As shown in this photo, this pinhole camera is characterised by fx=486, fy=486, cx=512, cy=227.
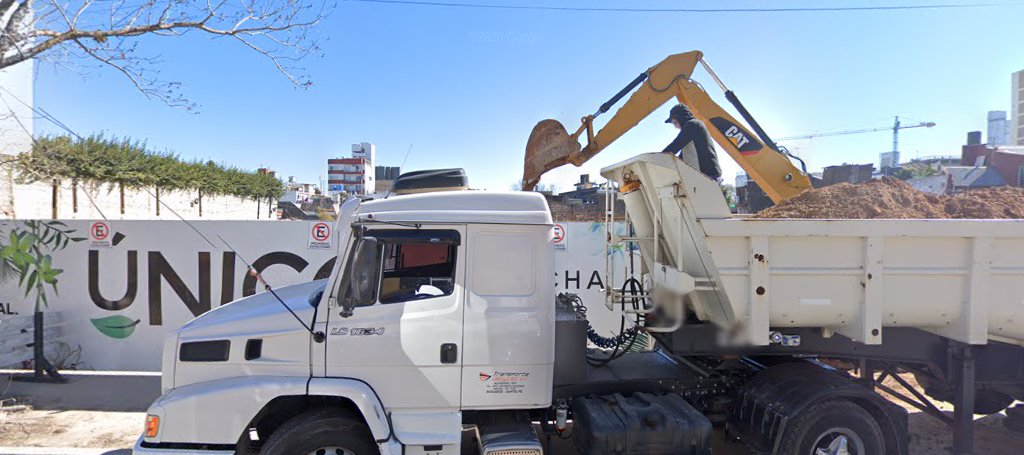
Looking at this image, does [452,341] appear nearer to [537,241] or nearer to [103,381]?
[537,241]

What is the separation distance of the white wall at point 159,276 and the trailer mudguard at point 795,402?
3.63 metres

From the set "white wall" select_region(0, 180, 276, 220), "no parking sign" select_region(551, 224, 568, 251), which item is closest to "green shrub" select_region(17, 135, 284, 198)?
"white wall" select_region(0, 180, 276, 220)

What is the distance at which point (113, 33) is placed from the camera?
18.0ft

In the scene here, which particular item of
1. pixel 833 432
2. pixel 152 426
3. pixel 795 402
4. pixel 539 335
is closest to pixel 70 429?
pixel 152 426

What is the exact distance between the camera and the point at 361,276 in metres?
3.15

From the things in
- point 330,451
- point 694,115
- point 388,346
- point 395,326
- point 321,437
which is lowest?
point 330,451

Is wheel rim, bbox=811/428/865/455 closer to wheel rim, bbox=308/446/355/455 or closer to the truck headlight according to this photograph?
wheel rim, bbox=308/446/355/455

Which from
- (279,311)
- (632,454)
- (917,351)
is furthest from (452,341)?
(917,351)

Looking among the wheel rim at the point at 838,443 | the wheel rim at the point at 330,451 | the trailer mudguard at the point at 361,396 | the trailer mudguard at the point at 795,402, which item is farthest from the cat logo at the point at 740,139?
the wheel rim at the point at 330,451

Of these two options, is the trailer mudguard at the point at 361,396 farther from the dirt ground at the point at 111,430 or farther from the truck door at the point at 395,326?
the dirt ground at the point at 111,430

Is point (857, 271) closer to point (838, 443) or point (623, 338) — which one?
point (838, 443)

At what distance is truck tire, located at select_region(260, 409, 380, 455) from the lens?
10.3ft

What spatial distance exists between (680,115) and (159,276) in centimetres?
775

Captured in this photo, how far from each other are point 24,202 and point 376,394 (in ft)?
45.3
